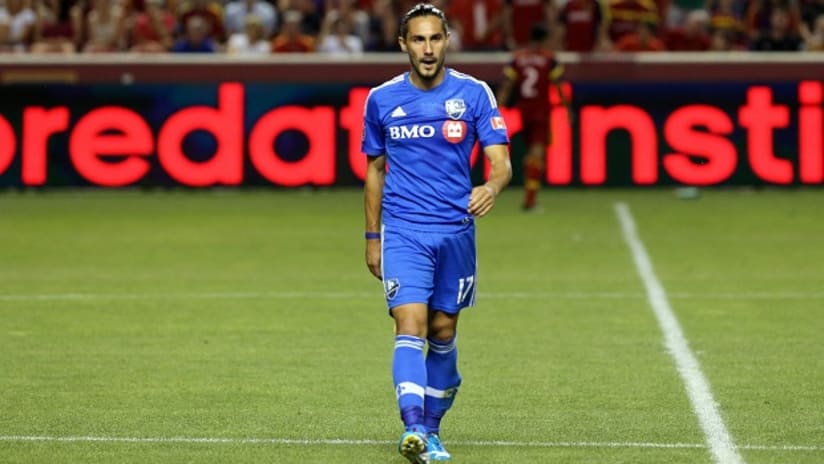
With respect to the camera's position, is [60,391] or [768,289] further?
[768,289]

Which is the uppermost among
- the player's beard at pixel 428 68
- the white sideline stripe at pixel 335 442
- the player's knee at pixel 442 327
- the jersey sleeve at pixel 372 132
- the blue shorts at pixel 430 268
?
the player's beard at pixel 428 68

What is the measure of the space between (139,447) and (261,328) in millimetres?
4280

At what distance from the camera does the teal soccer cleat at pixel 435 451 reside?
7.79 m

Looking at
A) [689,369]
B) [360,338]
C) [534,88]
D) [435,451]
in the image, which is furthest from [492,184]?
[534,88]

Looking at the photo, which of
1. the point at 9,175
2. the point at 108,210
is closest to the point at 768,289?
the point at 108,210

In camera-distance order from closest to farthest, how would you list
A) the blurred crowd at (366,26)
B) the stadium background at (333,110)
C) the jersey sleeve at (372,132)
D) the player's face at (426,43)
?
the player's face at (426,43) < the jersey sleeve at (372,132) < the stadium background at (333,110) < the blurred crowd at (366,26)

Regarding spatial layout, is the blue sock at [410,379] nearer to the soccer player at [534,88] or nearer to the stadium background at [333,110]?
the soccer player at [534,88]

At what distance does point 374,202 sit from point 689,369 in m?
3.17

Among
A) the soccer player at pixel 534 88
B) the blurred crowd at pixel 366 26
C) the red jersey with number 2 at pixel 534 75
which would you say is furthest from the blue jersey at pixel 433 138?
the blurred crowd at pixel 366 26

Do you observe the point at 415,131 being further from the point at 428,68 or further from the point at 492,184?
the point at 492,184

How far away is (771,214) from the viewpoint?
20.5m

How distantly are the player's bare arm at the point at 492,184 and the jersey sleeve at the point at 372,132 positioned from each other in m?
0.46

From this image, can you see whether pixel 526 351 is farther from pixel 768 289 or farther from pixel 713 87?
pixel 713 87

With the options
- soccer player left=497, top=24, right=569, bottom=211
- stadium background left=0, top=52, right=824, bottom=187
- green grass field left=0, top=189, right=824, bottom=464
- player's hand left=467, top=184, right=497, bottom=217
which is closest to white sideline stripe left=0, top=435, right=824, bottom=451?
green grass field left=0, top=189, right=824, bottom=464
